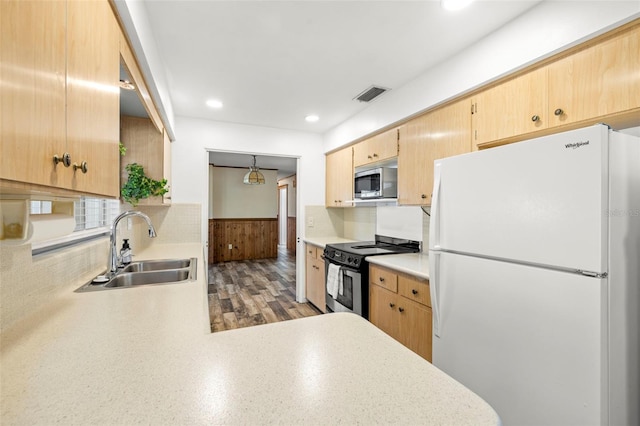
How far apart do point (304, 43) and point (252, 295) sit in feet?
11.5

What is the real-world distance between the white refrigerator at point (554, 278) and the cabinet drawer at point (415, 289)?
1.25 ft

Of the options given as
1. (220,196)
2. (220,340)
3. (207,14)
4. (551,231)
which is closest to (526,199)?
(551,231)

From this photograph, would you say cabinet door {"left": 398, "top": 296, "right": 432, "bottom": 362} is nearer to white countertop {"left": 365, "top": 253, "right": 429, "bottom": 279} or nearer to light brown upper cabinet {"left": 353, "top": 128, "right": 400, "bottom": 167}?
white countertop {"left": 365, "top": 253, "right": 429, "bottom": 279}

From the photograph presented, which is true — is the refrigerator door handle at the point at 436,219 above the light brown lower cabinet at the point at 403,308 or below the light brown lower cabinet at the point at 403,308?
above

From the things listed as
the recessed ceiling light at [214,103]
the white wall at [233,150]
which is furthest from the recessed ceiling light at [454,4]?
the white wall at [233,150]

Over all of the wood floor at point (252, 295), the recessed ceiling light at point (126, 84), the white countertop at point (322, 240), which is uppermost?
the recessed ceiling light at point (126, 84)

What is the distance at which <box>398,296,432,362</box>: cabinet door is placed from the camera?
6.25 ft

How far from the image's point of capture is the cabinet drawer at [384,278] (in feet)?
7.26

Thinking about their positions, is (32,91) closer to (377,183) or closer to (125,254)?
(125,254)

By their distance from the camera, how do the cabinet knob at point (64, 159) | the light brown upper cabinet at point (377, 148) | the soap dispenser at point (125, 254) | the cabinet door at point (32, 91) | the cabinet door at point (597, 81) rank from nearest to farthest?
the cabinet door at point (32, 91) → the cabinet knob at point (64, 159) → the cabinet door at point (597, 81) → the soap dispenser at point (125, 254) → the light brown upper cabinet at point (377, 148)

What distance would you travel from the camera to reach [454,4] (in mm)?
1487

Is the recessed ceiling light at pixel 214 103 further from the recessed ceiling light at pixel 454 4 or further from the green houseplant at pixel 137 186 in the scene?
the recessed ceiling light at pixel 454 4

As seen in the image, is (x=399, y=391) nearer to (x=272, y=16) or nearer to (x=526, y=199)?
(x=526, y=199)

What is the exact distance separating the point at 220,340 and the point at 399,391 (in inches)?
20.9
